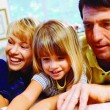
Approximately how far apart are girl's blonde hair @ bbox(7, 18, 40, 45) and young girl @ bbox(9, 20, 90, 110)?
0.08 meters

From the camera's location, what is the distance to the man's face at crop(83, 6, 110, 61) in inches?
38.3

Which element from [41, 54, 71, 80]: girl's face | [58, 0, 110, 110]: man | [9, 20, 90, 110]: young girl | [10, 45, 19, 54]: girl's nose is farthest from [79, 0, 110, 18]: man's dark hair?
[10, 45, 19, 54]: girl's nose

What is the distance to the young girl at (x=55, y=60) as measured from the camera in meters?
1.02

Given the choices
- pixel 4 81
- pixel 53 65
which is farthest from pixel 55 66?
pixel 4 81

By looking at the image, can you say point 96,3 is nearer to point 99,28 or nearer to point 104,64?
point 99,28

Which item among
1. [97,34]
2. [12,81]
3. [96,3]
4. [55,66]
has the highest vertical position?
[96,3]

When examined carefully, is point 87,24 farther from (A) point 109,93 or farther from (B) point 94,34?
(A) point 109,93

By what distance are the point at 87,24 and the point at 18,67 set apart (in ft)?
1.28

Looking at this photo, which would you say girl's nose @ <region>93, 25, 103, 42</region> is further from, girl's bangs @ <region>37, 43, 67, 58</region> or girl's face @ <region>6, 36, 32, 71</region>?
girl's face @ <region>6, 36, 32, 71</region>

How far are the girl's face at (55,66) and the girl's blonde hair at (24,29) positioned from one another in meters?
0.16

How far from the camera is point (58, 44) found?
1.03 meters

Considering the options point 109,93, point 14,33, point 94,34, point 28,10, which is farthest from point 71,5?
point 109,93

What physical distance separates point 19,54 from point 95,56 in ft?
1.14

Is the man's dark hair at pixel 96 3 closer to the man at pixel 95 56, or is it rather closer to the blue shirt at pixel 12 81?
the man at pixel 95 56
